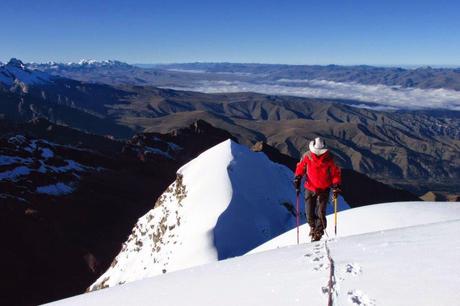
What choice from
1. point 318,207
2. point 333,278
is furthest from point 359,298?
point 318,207

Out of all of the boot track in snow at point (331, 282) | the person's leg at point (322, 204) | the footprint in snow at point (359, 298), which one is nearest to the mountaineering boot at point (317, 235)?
the person's leg at point (322, 204)

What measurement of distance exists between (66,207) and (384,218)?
245ft

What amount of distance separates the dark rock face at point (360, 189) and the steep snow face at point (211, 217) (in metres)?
89.1

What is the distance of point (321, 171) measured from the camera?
14.9 metres

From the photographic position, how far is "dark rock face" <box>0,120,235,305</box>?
64.5 metres

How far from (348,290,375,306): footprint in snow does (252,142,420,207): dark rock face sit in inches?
4812

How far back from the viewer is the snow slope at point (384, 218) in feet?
65.9

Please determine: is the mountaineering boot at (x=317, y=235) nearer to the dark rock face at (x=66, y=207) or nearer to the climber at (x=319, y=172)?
the climber at (x=319, y=172)

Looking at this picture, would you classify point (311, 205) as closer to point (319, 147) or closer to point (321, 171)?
point (321, 171)

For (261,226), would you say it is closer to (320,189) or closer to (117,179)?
(320,189)

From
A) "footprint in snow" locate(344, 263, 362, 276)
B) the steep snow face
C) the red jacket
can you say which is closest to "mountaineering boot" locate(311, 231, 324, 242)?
the red jacket

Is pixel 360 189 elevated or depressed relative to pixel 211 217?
depressed

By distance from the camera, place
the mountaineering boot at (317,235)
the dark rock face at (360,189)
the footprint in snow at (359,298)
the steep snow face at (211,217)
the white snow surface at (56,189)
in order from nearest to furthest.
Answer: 1. the footprint in snow at (359,298)
2. the mountaineering boot at (317,235)
3. the steep snow face at (211,217)
4. the white snow surface at (56,189)
5. the dark rock face at (360,189)

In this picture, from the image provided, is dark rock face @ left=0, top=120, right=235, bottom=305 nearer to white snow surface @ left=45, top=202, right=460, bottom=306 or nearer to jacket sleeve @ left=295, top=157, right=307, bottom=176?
white snow surface @ left=45, top=202, right=460, bottom=306
